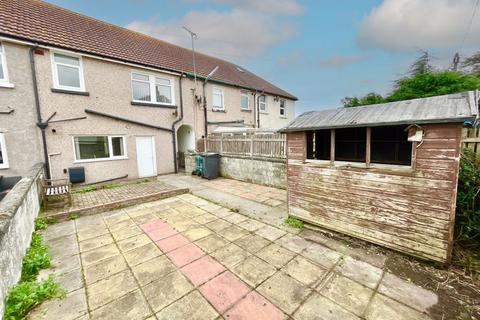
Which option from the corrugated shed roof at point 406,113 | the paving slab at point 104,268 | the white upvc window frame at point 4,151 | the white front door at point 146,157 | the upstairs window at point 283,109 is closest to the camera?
the corrugated shed roof at point 406,113

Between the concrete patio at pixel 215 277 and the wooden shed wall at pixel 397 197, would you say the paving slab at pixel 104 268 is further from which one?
the wooden shed wall at pixel 397 197

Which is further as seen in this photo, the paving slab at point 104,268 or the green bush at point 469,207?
the green bush at point 469,207

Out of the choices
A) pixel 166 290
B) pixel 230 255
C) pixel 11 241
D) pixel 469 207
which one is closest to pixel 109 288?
pixel 166 290

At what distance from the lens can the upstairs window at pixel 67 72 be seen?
7.21 m

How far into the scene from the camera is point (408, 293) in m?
2.46

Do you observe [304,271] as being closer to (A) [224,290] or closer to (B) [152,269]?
(A) [224,290]

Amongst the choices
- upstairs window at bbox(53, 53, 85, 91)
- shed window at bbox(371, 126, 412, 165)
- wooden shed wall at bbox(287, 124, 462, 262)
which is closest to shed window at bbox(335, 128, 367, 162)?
shed window at bbox(371, 126, 412, 165)

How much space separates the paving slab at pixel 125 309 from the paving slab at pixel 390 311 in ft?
8.19

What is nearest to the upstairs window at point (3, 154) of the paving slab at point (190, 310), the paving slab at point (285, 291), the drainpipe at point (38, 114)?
the drainpipe at point (38, 114)

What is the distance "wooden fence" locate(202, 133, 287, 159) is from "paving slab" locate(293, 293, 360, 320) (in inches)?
211

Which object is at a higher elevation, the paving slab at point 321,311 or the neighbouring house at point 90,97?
the neighbouring house at point 90,97

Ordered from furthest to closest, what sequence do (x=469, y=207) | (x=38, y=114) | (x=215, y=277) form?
(x=38, y=114) → (x=469, y=207) → (x=215, y=277)

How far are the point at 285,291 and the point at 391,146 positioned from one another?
14.3 ft

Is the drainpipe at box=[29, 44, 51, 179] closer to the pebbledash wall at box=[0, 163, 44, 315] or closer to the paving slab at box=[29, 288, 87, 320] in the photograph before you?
the pebbledash wall at box=[0, 163, 44, 315]
